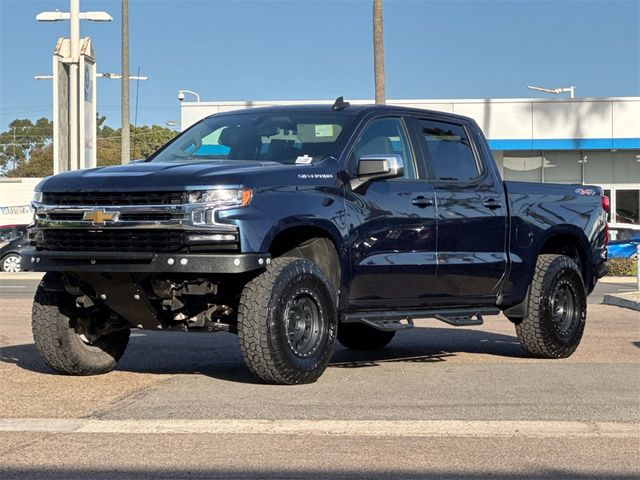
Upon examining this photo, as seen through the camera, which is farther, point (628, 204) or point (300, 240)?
point (628, 204)

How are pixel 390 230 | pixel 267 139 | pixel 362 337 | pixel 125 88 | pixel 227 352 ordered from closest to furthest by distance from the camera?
pixel 390 230 < pixel 267 139 < pixel 227 352 < pixel 362 337 < pixel 125 88

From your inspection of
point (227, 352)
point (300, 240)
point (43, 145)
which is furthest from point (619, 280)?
point (43, 145)

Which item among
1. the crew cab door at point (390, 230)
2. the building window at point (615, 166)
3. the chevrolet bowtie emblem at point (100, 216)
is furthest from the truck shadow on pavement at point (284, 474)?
the building window at point (615, 166)

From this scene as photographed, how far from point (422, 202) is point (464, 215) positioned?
57cm

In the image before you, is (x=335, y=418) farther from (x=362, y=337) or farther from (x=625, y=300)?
(x=625, y=300)

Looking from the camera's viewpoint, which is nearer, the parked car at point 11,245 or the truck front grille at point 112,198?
the truck front grille at point 112,198

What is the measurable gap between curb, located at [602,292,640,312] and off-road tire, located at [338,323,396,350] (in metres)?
6.33

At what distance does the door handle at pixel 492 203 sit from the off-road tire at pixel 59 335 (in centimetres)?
338

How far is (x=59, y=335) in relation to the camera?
341 inches

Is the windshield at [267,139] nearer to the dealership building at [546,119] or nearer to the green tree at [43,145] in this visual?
the dealership building at [546,119]

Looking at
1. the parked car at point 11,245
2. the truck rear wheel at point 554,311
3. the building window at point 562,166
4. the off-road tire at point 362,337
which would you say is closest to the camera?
the truck rear wheel at point 554,311

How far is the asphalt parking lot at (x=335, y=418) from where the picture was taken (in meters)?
5.66

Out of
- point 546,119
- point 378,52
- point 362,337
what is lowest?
point 362,337

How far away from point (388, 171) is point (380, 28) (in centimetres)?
2362
